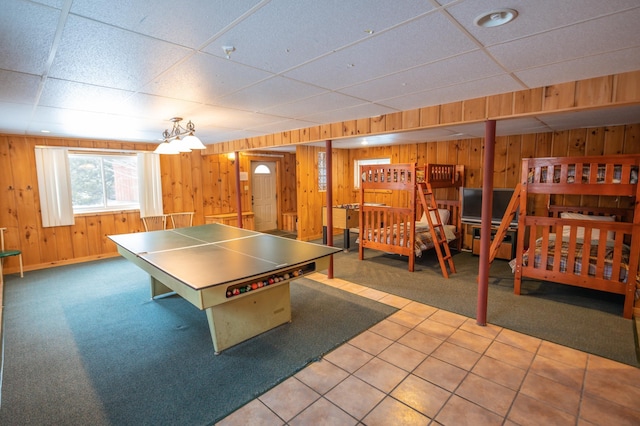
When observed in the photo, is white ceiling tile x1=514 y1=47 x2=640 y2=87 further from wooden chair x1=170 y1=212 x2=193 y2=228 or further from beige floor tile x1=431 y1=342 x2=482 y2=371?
wooden chair x1=170 y1=212 x2=193 y2=228

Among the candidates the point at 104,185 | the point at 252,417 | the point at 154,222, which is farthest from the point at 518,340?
the point at 104,185

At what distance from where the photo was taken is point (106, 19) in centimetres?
144

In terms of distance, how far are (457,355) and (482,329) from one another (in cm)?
63

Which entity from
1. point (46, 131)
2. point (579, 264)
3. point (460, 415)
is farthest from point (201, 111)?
point (579, 264)

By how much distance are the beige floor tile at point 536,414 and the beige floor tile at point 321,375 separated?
114 centimetres

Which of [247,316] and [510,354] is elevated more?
[247,316]

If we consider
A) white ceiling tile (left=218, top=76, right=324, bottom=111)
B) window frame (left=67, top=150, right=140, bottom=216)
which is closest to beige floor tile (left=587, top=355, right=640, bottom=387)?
white ceiling tile (left=218, top=76, right=324, bottom=111)

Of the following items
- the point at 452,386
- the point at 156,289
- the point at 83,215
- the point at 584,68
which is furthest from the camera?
the point at 83,215

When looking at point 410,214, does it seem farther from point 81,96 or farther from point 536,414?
point 81,96

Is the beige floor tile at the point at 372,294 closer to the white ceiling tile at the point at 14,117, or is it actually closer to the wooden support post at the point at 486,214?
the wooden support post at the point at 486,214

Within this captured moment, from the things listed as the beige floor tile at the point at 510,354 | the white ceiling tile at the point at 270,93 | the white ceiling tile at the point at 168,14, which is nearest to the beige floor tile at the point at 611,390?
the beige floor tile at the point at 510,354

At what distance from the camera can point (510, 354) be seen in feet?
8.72

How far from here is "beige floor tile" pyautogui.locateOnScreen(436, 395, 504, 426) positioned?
194 cm

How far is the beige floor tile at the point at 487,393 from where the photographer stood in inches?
81.6
